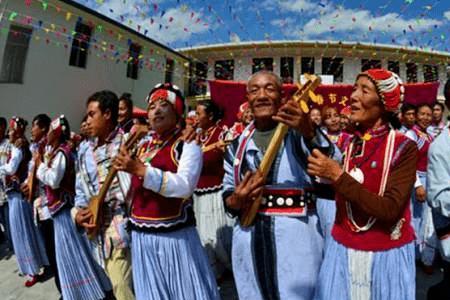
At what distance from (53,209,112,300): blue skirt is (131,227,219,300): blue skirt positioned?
3.93ft

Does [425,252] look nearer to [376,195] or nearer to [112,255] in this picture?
[376,195]

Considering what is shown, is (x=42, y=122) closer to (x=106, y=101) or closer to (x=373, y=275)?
(x=106, y=101)

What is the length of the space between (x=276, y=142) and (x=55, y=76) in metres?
12.9

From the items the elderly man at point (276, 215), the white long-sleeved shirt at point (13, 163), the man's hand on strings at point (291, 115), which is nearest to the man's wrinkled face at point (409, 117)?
the elderly man at point (276, 215)

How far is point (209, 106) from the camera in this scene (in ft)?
14.1

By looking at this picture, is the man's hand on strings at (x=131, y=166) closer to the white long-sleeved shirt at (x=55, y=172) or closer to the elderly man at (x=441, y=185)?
the white long-sleeved shirt at (x=55, y=172)

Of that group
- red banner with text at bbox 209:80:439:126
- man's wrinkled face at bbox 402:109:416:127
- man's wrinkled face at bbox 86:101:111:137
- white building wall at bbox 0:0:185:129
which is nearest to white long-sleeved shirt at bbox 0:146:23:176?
man's wrinkled face at bbox 86:101:111:137

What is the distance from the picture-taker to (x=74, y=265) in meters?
3.33

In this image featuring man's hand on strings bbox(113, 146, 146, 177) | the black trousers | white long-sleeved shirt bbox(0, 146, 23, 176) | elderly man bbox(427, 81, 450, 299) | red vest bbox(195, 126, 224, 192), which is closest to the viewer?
elderly man bbox(427, 81, 450, 299)

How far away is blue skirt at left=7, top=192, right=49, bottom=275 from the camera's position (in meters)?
4.43

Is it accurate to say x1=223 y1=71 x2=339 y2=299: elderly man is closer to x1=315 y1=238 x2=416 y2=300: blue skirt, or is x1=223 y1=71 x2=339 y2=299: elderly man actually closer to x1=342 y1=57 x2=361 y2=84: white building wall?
x1=315 y1=238 x2=416 y2=300: blue skirt

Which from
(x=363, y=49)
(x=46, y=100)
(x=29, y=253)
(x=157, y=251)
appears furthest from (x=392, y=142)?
(x=363, y=49)

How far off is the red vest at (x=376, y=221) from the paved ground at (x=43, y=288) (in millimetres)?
2265

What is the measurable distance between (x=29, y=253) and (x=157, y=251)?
299 centimetres
